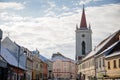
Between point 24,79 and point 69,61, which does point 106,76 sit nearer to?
point 24,79

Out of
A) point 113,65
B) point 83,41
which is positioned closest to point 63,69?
point 83,41

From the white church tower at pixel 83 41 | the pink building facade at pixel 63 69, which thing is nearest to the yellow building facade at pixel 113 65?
the white church tower at pixel 83 41

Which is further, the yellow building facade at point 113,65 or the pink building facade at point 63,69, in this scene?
the pink building facade at point 63,69

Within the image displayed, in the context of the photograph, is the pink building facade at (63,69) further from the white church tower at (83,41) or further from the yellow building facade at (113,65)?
the yellow building facade at (113,65)

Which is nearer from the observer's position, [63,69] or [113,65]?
[113,65]

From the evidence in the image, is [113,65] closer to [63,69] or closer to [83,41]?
[83,41]

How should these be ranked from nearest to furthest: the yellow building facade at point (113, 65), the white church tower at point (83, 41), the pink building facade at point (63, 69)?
the yellow building facade at point (113, 65) → the white church tower at point (83, 41) → the pink building facade at point (63, 69)

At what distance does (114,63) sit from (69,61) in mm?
112085

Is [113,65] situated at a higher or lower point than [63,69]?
lower

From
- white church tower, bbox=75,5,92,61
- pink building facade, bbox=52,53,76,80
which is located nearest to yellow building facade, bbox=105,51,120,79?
white church tower, bbox=75,5,92,61

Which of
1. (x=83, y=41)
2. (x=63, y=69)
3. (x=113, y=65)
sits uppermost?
(x=83, y=41)

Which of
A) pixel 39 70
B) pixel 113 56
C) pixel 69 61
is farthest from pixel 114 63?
pixel 69 61

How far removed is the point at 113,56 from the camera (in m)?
40.5

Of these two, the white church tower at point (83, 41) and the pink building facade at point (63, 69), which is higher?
the white church tower at point (83, 41)
